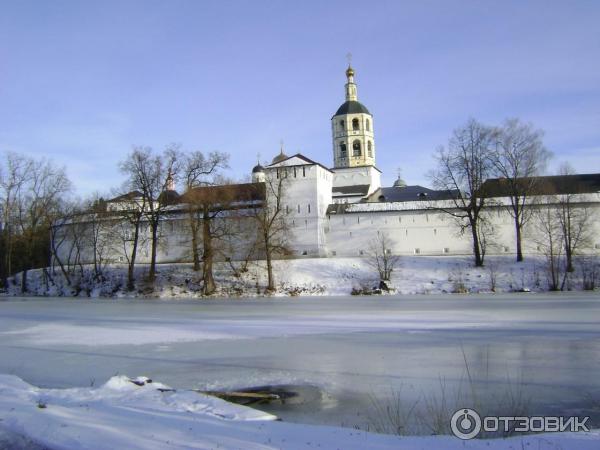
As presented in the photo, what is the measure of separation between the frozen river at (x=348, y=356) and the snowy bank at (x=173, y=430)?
0.92 meters

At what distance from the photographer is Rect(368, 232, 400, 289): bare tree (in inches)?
1372

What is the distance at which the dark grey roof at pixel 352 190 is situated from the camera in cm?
5572

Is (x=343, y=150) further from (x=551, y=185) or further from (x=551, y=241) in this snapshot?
(x=551, y=241)

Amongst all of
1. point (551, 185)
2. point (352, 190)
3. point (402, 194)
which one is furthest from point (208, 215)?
point (551, 185)

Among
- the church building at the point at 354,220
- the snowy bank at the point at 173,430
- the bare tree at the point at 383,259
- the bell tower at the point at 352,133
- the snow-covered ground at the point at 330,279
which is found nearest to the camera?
the snowy bank at the point at 173,430

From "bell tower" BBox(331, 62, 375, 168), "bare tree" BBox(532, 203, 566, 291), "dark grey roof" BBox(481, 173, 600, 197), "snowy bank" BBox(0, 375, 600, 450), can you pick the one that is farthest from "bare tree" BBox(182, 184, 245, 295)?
"snowy bank" BBox(0, 375, 600, 450)

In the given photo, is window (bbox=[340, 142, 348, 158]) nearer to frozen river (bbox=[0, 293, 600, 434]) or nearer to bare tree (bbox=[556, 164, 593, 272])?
bare tree (bbox=[556, 164, 593, 272])

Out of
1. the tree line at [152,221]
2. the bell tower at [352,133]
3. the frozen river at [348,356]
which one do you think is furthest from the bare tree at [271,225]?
the bell tower at [352,133]

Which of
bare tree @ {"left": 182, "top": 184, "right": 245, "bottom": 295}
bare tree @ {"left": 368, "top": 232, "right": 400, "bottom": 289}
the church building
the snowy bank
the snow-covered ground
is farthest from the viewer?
the church building

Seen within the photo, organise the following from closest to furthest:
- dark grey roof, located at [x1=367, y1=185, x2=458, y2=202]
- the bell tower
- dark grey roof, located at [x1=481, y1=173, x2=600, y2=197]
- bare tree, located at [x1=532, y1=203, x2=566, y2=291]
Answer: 1. bare tree, located at [x1=532, y1=203, x2=566, y2=291]
2. dark grey roof, located at [x1=481, y1=173, x2=600, y2=197]
3. dark grey roof, located at [x1=367, y1=185, x2=458, y2=202]
4. the bell tower

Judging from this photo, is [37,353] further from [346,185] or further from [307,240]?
[346,185]

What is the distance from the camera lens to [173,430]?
567cm

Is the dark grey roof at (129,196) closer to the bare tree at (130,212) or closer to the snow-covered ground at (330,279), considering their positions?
the bare tree at (130,212)

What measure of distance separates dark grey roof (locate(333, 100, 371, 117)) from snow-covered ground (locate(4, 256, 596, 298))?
23.8 metres
